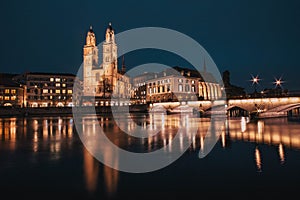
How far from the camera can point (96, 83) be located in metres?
123

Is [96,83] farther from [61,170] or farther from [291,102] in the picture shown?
[61,170]

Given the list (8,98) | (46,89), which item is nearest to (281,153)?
(8,98)

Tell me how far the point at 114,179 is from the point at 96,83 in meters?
118

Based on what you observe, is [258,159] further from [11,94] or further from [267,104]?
[11,94]

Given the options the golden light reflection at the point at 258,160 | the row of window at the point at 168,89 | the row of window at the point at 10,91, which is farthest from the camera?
the row of window at the point at 168,89

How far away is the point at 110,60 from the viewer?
125062 mm

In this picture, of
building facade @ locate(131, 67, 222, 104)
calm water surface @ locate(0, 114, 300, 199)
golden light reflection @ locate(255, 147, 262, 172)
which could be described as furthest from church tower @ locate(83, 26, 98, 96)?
golden light reflection @ locate(255, 147, 262, 172)

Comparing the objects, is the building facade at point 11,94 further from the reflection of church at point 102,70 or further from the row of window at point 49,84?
the reflection of church at point 102,70

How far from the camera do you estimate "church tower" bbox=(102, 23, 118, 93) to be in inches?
4754

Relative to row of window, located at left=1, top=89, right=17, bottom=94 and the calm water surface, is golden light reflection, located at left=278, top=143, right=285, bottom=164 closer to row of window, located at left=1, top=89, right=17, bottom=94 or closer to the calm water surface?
the calm water surface

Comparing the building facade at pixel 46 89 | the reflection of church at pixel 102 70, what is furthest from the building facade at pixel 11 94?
the reflection of church at pixel 102 70

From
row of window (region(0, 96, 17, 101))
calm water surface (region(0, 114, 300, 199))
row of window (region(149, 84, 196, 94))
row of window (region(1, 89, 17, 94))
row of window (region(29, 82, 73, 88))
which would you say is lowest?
calm water surface (region(0, 114, 300, 199))

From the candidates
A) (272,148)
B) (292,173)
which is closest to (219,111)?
(272,148)

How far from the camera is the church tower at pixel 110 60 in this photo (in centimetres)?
12075
